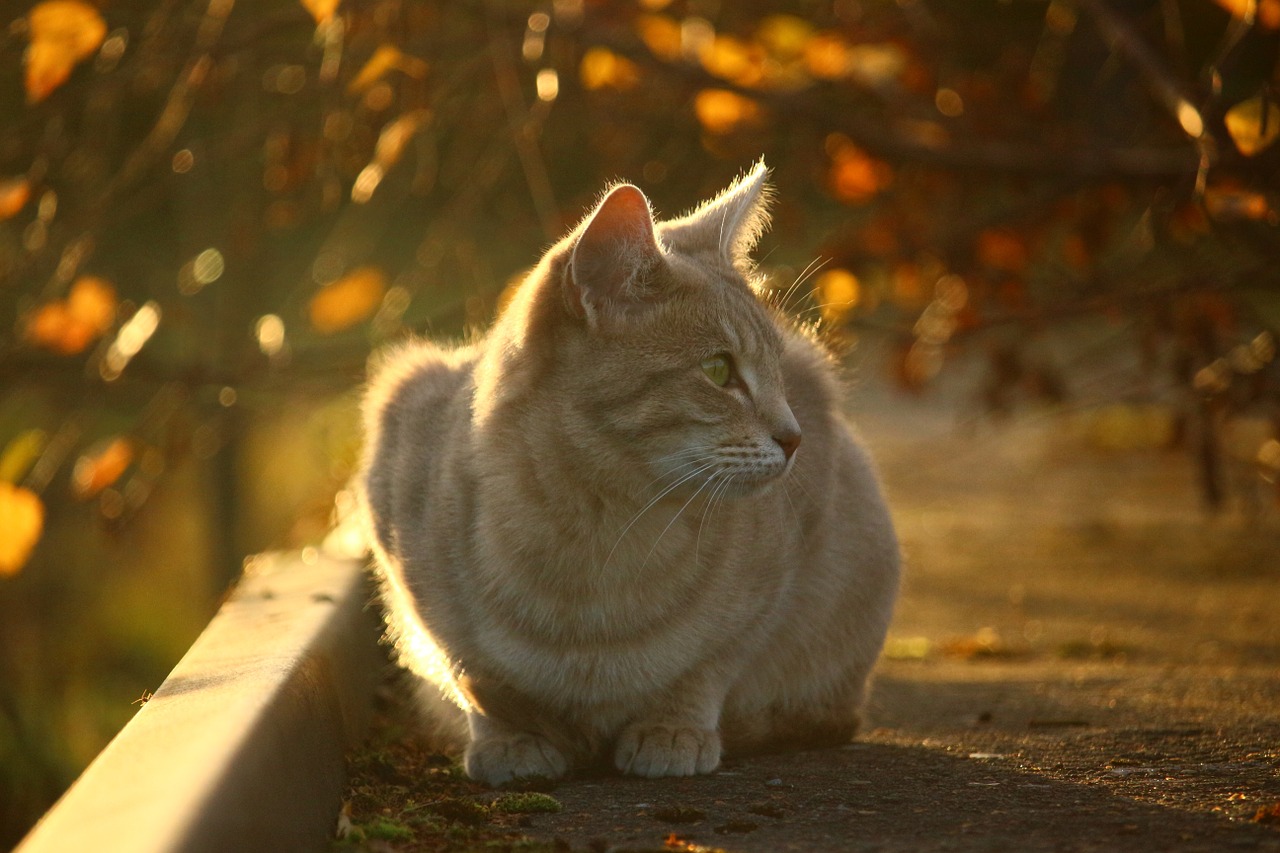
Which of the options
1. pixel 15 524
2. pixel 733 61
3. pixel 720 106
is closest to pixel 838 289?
pixel 720 106

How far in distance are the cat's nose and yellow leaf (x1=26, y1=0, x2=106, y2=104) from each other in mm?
1941

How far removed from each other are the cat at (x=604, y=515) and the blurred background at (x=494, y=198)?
0.93m

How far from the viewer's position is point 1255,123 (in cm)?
298

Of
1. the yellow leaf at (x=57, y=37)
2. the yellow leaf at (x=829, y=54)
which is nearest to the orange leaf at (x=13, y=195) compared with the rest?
the yellow leaf at (x=57, y=37)

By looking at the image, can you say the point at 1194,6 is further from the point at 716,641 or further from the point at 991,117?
the point at 716,641

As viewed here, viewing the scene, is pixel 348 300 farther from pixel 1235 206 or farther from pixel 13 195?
pixel 1235 206

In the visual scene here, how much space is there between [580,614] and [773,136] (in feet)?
11.4

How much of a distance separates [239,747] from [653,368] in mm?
1158

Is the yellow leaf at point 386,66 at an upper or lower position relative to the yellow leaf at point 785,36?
upper

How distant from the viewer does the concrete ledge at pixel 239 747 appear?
167 cm

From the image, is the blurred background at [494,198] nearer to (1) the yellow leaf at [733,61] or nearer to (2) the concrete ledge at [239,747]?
(1) the yellow leaf at [733,61]

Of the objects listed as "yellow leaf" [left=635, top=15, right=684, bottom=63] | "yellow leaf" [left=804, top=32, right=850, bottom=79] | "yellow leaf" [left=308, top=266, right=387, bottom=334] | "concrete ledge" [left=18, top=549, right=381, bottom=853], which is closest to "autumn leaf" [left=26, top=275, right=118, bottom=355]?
"yellow leaf" [left=308, top=266, right=387, bottom=334]

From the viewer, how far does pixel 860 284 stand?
204 inches

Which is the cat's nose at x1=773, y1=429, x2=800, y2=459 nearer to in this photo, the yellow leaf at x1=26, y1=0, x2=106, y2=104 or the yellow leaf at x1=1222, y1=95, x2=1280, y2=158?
the yellow leaf at x1=1222, y1=95, x2=1280, y2=158
